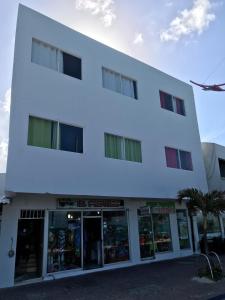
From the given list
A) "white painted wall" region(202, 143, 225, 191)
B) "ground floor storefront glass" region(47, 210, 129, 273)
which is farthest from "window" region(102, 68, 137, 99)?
"white painted wall" region(202, 143, 225, 191)

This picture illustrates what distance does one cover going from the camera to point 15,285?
977cm

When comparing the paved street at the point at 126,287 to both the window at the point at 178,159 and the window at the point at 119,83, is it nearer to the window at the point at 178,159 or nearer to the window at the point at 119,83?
the window at the point at 178,159

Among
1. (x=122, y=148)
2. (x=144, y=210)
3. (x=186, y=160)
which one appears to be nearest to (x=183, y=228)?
(x=144, y=210)

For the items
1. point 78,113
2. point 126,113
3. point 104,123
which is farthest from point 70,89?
→ point 126,113

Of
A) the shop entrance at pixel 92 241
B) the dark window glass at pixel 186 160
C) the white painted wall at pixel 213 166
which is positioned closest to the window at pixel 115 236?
the shop entrance at pixel 92 241

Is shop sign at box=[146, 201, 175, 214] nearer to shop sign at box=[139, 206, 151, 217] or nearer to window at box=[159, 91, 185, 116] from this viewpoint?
shop sign at box=[139, 206, 151, 217]

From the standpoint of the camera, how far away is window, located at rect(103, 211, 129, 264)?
12945mm

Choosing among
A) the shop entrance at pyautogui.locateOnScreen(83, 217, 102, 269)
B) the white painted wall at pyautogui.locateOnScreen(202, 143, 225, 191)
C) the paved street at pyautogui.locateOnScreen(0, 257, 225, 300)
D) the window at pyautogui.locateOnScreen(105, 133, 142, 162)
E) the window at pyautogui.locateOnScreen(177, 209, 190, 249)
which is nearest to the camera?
the paved street at pyautogui.locateOnScreen(0, 257, 225, 300)

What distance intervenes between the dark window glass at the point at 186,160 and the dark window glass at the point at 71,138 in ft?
24.9

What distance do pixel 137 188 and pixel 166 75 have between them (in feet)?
28.3

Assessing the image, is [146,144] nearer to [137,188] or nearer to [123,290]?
[137,188]

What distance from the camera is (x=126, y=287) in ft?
29.9

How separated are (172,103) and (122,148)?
626cm

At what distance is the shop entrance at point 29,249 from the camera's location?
10.5 m
